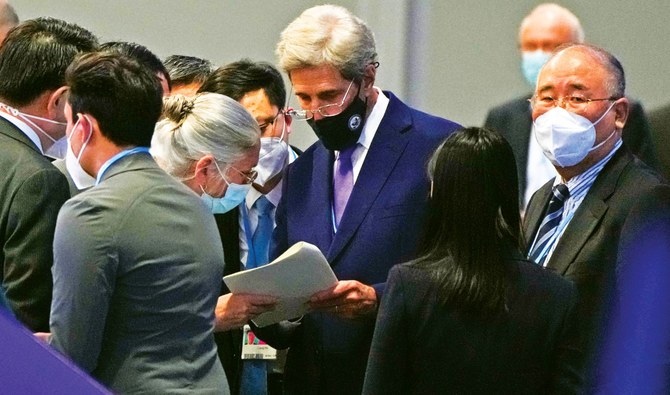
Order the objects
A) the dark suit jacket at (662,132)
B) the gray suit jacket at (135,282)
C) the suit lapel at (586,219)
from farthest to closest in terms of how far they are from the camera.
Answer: the dark suit jacket at (662,132) < the suit lapel at (586,219) < the gray suit jacket at (135,282)

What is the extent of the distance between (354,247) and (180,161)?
1.61 feet

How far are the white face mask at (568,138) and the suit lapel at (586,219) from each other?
0.27 ft

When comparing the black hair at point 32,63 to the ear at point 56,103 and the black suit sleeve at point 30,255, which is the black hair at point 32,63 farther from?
the black suit sleeve at point 30,255

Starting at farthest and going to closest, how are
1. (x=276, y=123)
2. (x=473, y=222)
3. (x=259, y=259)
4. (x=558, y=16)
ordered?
(x=558, y=16)
(x=276, y=123)
(x=259, y=259)
(x=473, y=222)

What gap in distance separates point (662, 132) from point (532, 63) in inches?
25.1

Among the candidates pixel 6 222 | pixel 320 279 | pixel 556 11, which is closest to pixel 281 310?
pixel 320 279

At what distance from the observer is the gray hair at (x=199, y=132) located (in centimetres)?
292

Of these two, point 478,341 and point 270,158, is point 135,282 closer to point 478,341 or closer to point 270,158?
point 478,341

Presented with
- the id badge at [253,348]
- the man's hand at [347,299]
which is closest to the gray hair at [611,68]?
the man's hand at [347,299]

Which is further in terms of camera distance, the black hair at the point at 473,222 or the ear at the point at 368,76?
the ear at the point at 368,76

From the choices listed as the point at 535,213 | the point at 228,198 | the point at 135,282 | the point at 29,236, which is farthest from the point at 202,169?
the point at 535,213

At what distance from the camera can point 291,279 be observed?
8.94 ft

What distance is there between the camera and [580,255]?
2.74m

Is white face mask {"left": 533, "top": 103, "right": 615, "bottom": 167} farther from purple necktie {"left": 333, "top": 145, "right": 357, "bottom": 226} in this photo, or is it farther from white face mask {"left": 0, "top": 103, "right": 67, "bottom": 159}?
white face mask {"left": 0, "top": 103, "right": 67, "bottom": 159}
